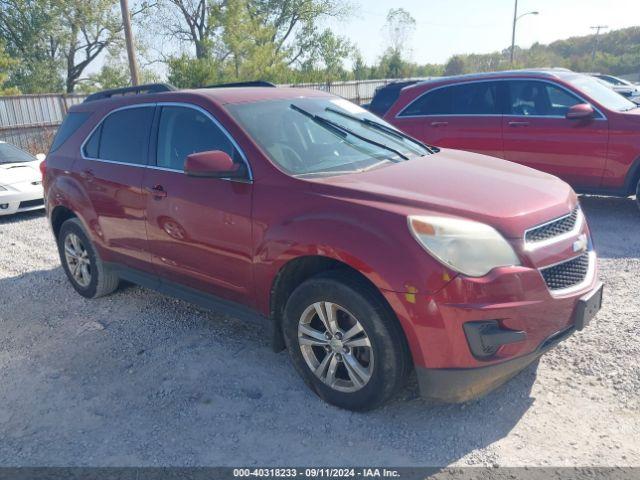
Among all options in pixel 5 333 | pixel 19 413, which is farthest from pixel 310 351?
pixel 5 333

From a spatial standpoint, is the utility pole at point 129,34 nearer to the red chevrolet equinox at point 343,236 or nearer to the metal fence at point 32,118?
the metal fence at point 32,118

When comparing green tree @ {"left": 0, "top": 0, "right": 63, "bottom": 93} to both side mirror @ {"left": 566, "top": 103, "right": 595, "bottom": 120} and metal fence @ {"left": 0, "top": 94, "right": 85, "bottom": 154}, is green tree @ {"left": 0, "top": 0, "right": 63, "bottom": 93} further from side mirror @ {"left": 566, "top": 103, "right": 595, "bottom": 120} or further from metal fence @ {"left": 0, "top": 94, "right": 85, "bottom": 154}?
side mirror @ {"left": 566, "top": 103, "right": 595, "bottom": 120}

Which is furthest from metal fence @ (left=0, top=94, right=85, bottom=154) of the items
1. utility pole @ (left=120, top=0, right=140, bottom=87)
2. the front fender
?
the front fender

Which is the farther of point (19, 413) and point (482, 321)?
point (19, 413)

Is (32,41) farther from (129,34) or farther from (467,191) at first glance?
(467,191)

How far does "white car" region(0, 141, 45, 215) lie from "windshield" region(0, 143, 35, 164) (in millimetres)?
20

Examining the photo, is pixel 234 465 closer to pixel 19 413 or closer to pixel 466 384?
pixel 466 384

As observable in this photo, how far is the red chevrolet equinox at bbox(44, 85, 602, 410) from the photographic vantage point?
2828mm

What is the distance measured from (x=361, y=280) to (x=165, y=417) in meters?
1.42

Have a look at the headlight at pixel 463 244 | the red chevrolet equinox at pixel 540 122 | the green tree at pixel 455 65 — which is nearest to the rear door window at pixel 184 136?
the headlight at pixel 463 244

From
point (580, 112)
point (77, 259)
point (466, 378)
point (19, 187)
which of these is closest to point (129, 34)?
point (19, 187)

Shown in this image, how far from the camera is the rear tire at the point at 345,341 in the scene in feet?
9.73

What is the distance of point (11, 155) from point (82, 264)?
5.91m

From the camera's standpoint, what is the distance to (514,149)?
7.44 metres
